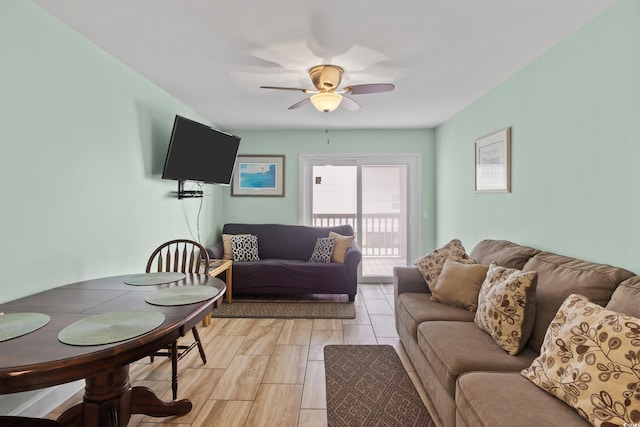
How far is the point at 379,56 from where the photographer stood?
2486mm

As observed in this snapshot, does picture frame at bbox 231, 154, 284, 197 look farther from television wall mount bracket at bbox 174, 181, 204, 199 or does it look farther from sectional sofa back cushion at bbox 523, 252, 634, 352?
sectional sofa back cushion at bbox 523, 252, 634, 352

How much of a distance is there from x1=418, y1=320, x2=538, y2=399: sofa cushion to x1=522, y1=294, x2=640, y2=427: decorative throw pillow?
211 millimetres

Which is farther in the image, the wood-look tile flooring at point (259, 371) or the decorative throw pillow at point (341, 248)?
the decorative throw pillow at point (341, 248)

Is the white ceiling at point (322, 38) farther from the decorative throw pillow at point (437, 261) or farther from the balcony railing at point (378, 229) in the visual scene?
the balcony railing at point (378, 229)

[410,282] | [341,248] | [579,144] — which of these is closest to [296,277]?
[341,248]

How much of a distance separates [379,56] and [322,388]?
8.10 feet

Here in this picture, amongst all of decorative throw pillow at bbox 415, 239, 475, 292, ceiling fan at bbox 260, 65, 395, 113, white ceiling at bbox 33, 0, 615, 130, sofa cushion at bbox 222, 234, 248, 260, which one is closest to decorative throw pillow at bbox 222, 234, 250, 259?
sofa cushion at bbox 222, 234, 248, 260

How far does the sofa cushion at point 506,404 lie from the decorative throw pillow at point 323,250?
9.61 feet

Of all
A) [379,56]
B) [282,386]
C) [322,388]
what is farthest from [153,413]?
[379,56]

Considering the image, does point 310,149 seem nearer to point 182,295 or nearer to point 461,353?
point 182,295

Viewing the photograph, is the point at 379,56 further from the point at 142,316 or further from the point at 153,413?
the point at 153,413

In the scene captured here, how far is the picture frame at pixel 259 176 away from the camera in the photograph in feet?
16.7

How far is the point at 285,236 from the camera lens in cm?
479

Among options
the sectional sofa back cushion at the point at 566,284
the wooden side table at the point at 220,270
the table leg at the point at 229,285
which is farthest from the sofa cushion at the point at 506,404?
the table leg at the point at 229,285
